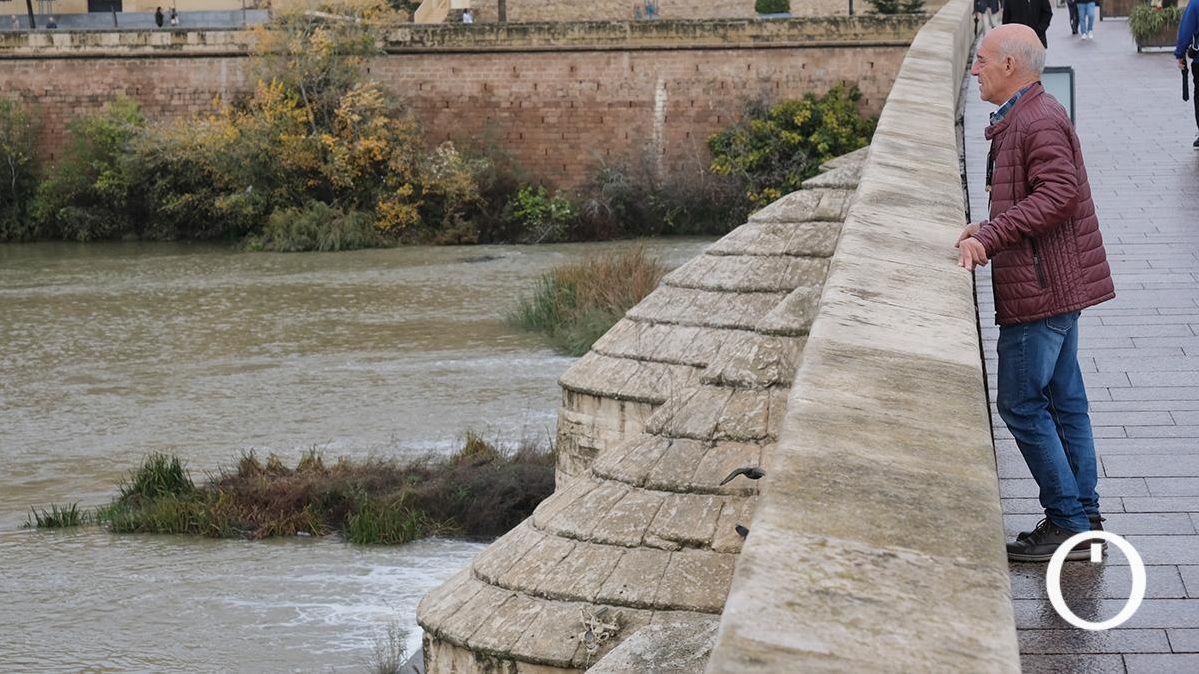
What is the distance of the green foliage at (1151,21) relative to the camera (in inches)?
911

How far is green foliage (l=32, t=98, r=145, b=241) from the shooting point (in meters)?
35.2

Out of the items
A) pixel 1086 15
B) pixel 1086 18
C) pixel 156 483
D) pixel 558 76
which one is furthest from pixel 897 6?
pixel 156 483

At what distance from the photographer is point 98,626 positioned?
1301 cm

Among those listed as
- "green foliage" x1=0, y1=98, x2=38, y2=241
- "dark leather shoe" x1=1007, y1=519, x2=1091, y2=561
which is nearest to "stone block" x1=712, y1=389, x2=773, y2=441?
"dark leather shoe" x1=1007, y1=519, x2=1091, y2=561

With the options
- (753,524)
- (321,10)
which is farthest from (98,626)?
(321,10)

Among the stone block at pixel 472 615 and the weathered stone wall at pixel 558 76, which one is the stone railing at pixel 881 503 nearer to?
the stone block at pixel 472 615

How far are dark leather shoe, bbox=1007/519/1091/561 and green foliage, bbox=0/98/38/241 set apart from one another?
3382cm

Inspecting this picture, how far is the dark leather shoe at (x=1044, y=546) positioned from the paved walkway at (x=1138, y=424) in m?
0.03

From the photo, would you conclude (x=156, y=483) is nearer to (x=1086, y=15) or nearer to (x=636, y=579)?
(x=636, y=579)

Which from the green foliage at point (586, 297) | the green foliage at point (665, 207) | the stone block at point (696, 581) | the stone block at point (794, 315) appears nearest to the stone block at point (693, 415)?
the stone block at point (794, 315)

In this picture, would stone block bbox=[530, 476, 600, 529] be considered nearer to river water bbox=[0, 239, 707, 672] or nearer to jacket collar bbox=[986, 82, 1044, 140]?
jacket collar bbox=[986, 82, 1044, 140]

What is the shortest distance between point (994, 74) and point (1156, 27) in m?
20.2

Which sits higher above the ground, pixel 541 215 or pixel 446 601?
pixel 446 601

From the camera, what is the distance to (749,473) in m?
6.06
